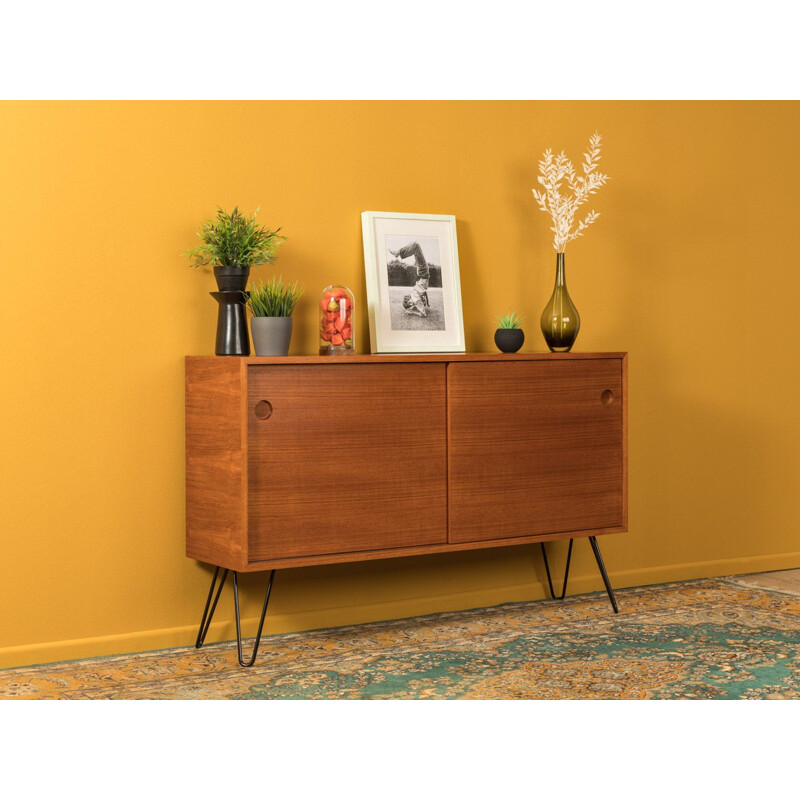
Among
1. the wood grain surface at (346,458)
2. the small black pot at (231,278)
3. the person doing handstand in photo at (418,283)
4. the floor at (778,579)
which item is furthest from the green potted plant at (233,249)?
the floor at (778,579)

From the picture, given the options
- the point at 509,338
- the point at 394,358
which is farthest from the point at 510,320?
the point at 394,358

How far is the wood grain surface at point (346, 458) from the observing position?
3.23 metres

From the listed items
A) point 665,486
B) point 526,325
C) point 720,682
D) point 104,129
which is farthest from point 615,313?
point 104,129

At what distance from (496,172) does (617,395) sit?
95cm

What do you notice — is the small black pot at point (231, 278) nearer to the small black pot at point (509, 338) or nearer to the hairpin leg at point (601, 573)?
the small black pot at point (509, 338)

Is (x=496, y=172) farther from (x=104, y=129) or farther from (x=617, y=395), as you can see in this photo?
(x=104, y=129)

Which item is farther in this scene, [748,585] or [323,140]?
[748,585]

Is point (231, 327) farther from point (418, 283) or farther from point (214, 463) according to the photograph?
point (418, 283)

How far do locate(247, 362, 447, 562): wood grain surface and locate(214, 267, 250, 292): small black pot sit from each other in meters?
0.33

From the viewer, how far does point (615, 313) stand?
4.39 meters

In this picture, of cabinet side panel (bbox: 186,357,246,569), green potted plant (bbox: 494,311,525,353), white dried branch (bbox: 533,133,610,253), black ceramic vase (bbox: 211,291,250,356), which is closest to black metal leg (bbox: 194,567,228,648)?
cabinet side panel (bbox: 186,357,246,569)

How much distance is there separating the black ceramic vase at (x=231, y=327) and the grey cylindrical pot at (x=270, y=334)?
0.05 meters

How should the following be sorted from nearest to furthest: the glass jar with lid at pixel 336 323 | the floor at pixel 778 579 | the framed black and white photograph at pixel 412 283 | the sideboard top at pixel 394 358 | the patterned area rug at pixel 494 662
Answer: the patterned area rug at pixel 494 662
the sideboard top at pixel 394 358
the glass jar with lid at pixel 336 323
the framed black and white photograph at pixel 412 283
the floor at pixel 778 579

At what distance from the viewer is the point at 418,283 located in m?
3.88
